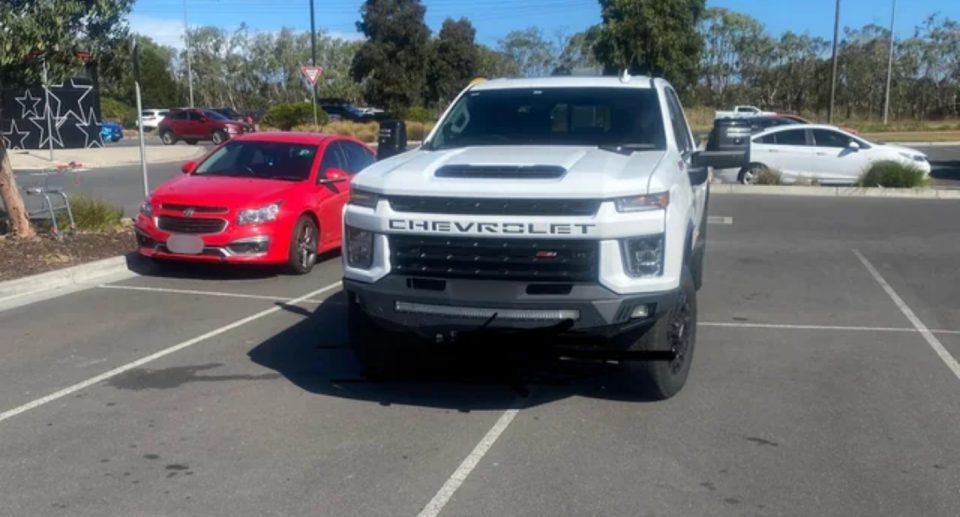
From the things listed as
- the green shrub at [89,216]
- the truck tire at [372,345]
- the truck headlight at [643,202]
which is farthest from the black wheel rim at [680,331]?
the green shrub at [89,216]

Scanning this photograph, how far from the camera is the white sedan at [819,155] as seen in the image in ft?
69.0

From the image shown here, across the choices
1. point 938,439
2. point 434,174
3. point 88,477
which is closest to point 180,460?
point 88,477

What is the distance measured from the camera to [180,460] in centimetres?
526

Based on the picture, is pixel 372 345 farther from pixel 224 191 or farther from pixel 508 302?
pixel 224 191

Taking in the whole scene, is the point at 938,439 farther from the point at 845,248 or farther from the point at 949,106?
the point at 949,106

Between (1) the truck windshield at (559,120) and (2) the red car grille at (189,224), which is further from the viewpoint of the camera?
(2) the red car grille at (189,224)

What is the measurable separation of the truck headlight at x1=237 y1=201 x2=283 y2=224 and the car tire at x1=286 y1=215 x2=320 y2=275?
32 centimetres

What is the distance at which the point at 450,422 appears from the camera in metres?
5.89

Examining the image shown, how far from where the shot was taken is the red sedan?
1016cm

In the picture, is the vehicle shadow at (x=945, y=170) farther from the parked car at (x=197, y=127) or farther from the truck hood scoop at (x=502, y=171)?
the parked car at (x=197, y=127)

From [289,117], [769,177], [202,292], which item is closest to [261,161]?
[202,292]

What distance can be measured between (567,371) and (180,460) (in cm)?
282

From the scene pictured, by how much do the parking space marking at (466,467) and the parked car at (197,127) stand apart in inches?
1456

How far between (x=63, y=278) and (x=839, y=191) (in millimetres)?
15337
